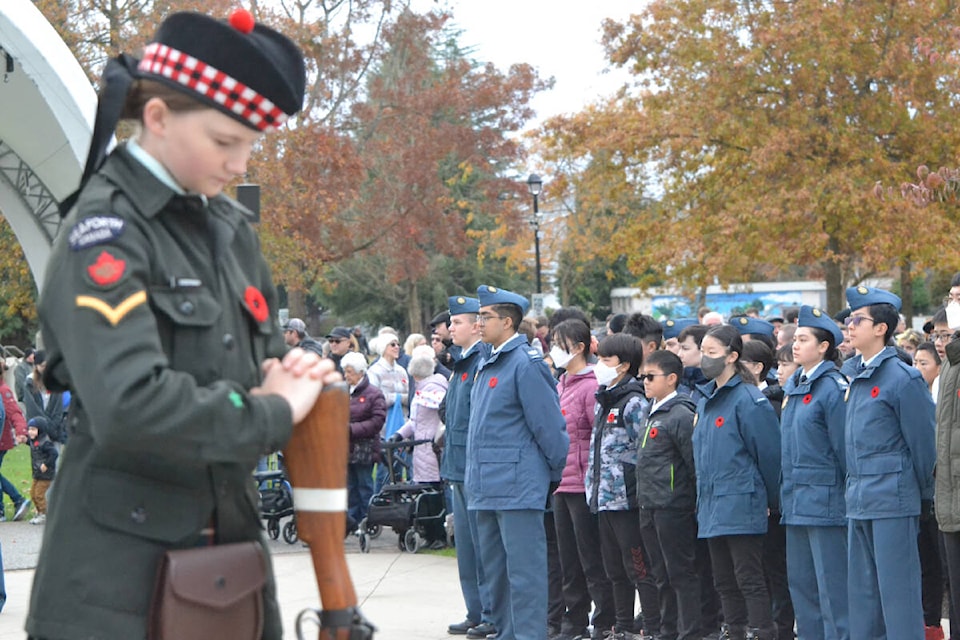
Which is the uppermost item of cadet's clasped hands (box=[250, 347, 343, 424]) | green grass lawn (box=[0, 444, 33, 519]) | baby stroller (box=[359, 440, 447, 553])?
cadet's clasped hands (box=[250, 347, 343, 424])

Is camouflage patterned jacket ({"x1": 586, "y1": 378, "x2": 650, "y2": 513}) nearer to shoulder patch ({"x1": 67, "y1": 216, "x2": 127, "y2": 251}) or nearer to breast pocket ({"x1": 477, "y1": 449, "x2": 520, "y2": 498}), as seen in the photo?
breast pocket ({"x1": 477, "y1": 449, "x2": 520, "y2": 498})

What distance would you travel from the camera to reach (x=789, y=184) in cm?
2420

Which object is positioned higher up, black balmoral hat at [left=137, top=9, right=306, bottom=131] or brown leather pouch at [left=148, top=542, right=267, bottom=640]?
black balmoral hat at [left=137, top=9, right=306, bottom=131]

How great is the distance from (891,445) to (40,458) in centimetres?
1036

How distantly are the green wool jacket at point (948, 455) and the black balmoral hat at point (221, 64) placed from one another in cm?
522

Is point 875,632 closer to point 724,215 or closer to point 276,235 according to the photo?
point 724,215

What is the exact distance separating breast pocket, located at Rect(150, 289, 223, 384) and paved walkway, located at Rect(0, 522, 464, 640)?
6.17 meters

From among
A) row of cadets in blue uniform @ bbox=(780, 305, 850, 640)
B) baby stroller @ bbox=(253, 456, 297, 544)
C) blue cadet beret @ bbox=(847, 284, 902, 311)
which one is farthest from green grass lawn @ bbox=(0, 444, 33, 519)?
blue cadet beret @ bbox=(847, 284, 902, 311)

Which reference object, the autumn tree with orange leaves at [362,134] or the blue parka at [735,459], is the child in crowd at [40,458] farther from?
the autumn tree with orange leaves at [362,134]

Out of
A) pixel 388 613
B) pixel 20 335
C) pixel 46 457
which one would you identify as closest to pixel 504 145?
pixel 20 335

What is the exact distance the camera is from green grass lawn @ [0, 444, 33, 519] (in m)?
16.9

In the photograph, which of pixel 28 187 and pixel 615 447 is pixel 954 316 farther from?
pixel 28 187

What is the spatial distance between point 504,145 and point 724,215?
42.0 feet

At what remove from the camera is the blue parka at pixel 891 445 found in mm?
7074
